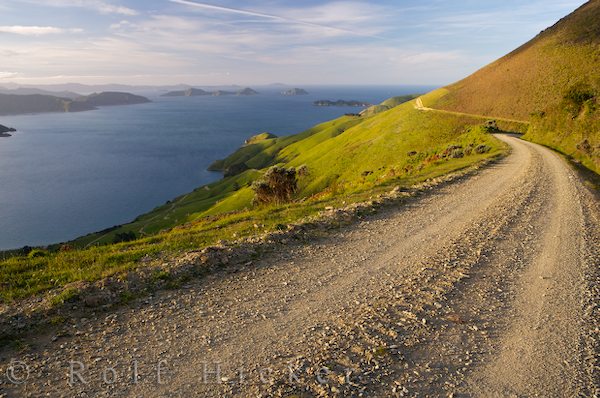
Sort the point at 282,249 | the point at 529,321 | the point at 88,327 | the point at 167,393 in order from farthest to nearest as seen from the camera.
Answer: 1. the point at 282,249
2. the point at 529,321
3. the point at 88,327
4. the point at 167,393

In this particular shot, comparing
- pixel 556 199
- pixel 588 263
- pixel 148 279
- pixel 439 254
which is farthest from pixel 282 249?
pixel 556 199

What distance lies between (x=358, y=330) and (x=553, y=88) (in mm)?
90555

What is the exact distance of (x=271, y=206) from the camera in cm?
2548

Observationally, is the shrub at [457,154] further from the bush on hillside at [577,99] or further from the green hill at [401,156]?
the bush on hillside at [577,99]

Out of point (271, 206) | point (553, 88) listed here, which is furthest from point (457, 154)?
point (553, 88)

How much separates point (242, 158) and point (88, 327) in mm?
178881

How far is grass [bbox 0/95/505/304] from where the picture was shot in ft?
41.7

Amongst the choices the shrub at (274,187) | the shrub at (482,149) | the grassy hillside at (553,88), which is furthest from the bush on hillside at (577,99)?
the shrub at (274,187)

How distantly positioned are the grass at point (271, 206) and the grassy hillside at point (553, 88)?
866cm

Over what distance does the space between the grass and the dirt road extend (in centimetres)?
248

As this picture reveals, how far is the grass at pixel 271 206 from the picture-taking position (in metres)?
12.7

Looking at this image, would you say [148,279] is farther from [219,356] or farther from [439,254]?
[439,254]

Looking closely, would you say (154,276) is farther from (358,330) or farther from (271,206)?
(271,206)

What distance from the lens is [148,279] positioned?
12.1 m
